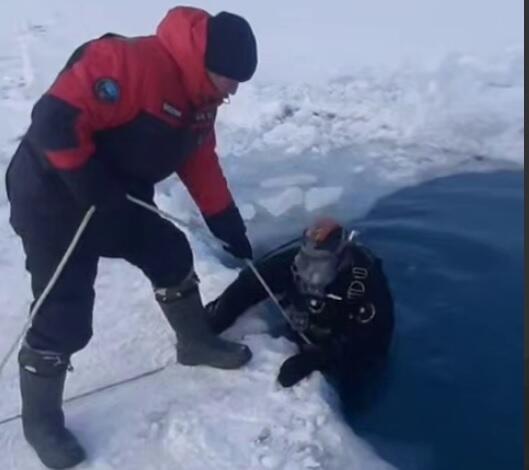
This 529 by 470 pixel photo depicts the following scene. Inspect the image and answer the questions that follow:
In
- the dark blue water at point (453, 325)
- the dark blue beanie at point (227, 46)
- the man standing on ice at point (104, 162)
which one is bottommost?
the dark blue water at point (453, 325)

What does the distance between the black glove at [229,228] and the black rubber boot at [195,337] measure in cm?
20

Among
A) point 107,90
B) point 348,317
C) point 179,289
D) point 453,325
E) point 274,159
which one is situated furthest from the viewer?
point 274,159

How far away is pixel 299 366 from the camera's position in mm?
3842

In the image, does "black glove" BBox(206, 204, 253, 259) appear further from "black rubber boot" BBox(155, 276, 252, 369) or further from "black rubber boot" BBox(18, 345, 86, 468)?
"black rubber boot" BBox(18, 345, 86, 468)

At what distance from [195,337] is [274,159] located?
95.7 inches

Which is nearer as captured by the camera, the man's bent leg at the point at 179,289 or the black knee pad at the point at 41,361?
the black knee pad at the point at 41,361

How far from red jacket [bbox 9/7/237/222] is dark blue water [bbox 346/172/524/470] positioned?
1351 mm

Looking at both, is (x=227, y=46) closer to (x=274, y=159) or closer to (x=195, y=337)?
(x=195, y=337)

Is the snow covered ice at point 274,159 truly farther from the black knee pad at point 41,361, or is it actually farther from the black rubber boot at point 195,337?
the black knee pad at point 41,361

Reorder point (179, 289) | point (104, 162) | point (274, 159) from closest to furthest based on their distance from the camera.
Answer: point (104, 162) → point (179, 289) → point (274, 159)

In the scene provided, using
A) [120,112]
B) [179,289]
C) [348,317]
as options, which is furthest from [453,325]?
[120,112]

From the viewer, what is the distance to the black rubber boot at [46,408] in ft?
11.3

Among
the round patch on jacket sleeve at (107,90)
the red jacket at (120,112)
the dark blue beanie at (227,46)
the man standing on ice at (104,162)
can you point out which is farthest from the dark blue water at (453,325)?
the round patch on jacket sleeve at (107,90)

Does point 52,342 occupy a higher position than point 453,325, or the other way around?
point 52,342
